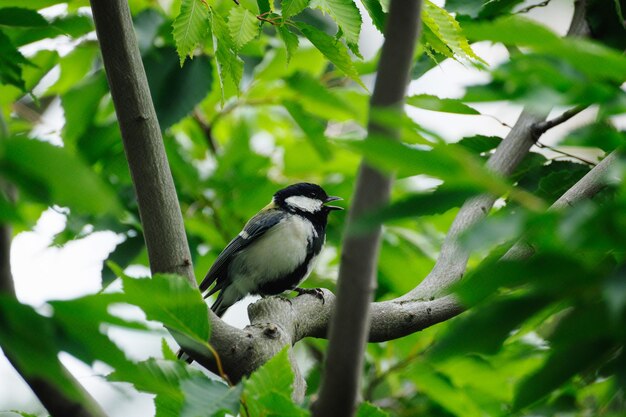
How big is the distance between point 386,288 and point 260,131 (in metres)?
1.95

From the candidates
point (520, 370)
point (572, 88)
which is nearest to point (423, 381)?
point (520, 370)

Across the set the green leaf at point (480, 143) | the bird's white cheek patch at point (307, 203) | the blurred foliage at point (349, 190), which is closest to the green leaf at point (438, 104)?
the blurred foliage at point (349, 190)

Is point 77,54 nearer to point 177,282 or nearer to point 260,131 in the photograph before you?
point 260,131

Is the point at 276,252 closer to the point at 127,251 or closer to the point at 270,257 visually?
the point at 270,257

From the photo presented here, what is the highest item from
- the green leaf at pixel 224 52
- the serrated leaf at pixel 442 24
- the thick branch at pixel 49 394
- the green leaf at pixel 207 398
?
the green leaf at pixel 224 52

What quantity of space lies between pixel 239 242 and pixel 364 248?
264 centimetres

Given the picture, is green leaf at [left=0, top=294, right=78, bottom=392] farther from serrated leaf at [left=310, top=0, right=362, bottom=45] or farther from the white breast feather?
the white breast feather

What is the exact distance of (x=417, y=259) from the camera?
11.4 ft

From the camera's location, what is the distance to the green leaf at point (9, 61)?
6.51ft

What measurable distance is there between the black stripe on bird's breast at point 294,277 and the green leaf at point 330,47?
1959mm

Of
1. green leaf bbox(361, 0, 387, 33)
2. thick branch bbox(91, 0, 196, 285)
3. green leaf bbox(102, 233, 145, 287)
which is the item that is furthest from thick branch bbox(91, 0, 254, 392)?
green leaf bbox(102, 233, 145, 287)

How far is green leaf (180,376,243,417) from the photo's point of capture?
4.24 ft

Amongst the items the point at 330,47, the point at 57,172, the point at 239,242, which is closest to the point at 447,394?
the point at 239,242

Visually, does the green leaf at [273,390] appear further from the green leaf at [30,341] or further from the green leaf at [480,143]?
the green leaf at [480,143]
